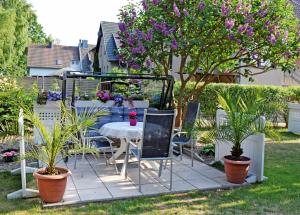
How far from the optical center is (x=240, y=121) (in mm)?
4977

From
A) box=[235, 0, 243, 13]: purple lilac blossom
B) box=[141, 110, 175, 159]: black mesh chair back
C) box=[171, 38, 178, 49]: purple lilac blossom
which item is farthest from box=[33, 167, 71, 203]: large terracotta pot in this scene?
box=[235, 0, 243, 13]: purple lilac blossom

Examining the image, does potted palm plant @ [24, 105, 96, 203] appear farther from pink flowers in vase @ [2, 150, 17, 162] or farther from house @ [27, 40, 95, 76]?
house @ [27, 40, 95, 76]

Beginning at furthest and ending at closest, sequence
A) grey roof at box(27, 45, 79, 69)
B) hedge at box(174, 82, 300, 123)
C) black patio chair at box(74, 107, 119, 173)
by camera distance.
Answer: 1. grey roof at box(27, 45, 79, 69)
2. hedge at box(174, 82, 300, 123)
3. black patio chair at box(74, 107, 119, 173)

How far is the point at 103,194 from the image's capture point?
4.53 m

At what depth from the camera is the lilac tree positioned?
21.8 feet

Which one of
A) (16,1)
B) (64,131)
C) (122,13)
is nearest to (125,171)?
(64,131)

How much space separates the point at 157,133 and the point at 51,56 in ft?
145

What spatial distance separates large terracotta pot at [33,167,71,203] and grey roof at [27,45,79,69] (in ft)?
137

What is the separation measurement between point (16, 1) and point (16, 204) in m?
24.0

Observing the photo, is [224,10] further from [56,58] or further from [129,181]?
[56,58]

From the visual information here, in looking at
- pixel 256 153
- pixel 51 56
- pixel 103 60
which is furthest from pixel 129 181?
pixel 51 56

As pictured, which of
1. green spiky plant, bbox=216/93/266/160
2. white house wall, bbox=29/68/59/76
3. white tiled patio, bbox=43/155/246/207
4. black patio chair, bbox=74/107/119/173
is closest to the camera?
white tiled patio, bbox=43/155/246/207

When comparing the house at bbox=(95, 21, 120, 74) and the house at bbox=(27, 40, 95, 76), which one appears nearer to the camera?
the house at bbox=(95, 21, 120, 74)

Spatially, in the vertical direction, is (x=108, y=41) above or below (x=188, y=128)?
above
